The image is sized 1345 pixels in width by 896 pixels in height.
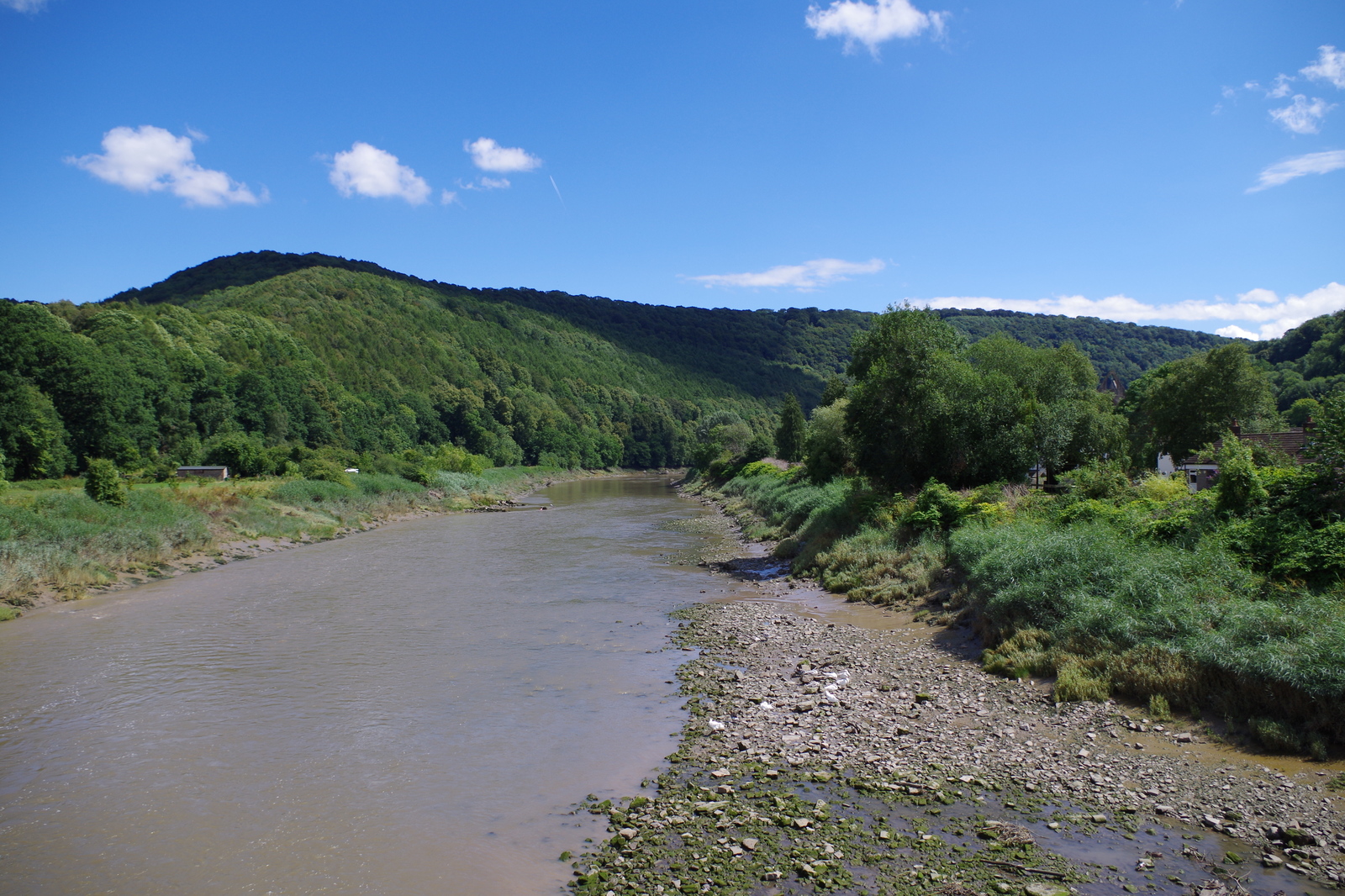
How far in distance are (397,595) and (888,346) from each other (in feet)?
62.4

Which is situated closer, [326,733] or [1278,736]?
[1278,736]


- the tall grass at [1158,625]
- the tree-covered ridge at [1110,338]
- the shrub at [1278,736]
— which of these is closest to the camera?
the shrub at [1278,736]

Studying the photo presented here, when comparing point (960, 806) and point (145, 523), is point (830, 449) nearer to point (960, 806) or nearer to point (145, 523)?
A: point (145, 523)

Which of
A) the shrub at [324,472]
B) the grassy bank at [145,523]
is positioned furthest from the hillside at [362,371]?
the grassy bank at [145,523]

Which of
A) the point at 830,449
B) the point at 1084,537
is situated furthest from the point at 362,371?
the point at 1084,537

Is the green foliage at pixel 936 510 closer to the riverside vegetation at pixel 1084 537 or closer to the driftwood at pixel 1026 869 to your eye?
the riverside vegetation at pixel 1084 537

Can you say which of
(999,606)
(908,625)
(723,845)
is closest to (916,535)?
(908,625)

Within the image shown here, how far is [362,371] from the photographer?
10456 centimetres

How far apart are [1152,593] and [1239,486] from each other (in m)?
4.44

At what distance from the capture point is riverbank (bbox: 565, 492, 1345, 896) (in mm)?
6656

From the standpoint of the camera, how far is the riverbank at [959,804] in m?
6.66

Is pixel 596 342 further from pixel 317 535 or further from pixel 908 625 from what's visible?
pixel 908 625

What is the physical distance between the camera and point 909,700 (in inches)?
445

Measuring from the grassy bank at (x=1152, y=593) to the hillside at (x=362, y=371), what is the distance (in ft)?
43.2
